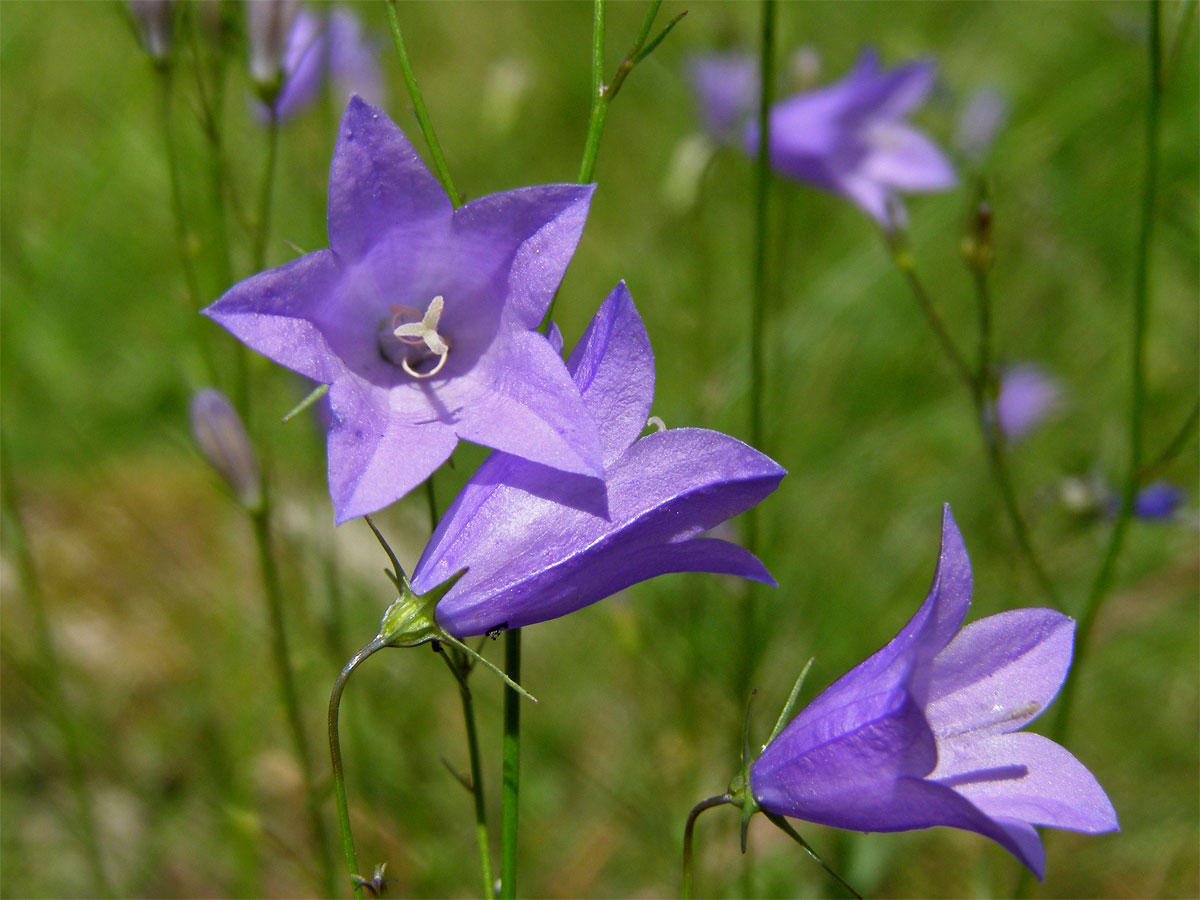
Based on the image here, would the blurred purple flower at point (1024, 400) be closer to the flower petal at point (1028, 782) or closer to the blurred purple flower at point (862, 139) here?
the blurred purple flower at point (862, 139)

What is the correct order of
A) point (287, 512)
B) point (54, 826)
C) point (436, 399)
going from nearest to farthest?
point (436, 399) → point (54, 826) → point (287, 512)

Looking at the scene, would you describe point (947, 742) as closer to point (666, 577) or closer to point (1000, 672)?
point (1000, 672)

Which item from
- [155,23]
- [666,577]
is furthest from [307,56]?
[666,577]

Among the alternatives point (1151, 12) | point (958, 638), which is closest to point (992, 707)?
point (958, 638)

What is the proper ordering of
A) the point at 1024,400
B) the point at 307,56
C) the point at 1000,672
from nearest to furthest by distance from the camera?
the point at 1000,672 < the point at 307,56 < the point at 1024,400

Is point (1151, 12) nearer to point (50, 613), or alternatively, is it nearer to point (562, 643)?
point (562, 643)

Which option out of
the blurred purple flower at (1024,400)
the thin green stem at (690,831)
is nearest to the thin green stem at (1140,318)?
the thin green stem at (690,831)
